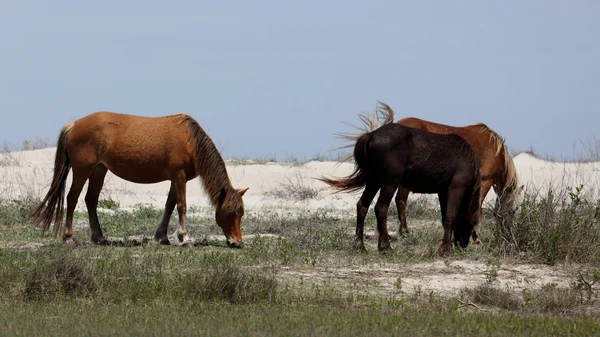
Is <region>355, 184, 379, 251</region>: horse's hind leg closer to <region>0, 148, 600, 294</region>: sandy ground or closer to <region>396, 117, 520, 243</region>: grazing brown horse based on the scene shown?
<region>0, 148, 600, 294</region>: sandy ground

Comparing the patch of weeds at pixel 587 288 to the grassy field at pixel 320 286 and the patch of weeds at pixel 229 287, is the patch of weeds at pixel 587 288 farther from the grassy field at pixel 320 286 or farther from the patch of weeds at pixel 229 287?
the patch of weeds at pixel 229 287

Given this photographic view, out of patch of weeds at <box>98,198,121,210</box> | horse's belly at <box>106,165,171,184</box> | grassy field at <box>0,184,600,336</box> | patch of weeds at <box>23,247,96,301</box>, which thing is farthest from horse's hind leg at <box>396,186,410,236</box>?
patch of weeds at <box>23,247,96,301</box>

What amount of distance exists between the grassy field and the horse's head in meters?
0.21

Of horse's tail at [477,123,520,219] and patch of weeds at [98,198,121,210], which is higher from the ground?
horse's tail at [477,123,520,219]

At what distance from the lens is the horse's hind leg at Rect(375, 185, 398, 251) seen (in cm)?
1202

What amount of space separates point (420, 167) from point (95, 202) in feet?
16.4

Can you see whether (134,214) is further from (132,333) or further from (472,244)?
(132,333)

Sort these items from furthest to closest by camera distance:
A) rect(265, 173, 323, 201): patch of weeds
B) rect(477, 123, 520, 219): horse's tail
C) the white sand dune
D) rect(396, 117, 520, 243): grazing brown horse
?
rect(265, 173, 323, 201): patch of weeds, the white sand dune, rect(396, 117, 520, 243): grazing brown horse, rect(477, 123, 520, 219): horse's tail

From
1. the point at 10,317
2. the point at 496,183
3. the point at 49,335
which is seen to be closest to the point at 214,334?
the point at 49,335

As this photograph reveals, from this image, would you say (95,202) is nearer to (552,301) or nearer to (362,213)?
(362,213)

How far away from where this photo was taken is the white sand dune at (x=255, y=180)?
20594mm

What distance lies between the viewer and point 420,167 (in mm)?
11992

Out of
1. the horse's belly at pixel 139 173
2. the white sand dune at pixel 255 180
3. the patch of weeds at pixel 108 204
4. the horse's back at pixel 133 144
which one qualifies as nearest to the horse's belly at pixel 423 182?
the horse's back at pixel 133 144

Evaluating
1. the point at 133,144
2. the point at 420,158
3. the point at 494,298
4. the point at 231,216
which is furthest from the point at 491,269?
the point at 133,144
